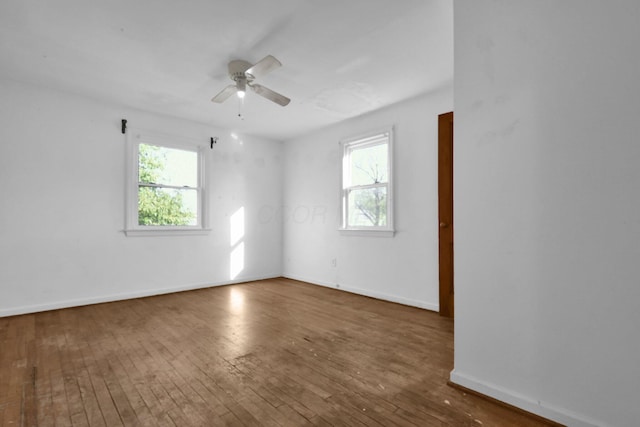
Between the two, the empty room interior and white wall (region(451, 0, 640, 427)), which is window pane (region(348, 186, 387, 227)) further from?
white wall (region(451, 0, 640, 427))

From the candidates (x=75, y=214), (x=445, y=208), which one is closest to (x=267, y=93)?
(x=445, y=208)

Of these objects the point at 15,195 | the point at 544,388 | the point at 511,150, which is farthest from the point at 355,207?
the point at 15,195

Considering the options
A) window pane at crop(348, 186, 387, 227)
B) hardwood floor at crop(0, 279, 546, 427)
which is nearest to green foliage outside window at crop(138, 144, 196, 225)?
hardwood floor at crop(0, 279, 546, 427)

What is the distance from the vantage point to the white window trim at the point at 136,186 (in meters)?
4.09

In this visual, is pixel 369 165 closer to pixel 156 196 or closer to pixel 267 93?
pixel 267 93

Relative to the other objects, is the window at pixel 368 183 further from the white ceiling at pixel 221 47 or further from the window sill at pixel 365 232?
the white ceiling at pixel 221 47

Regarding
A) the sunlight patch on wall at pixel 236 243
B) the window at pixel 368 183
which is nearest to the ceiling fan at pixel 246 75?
the window at pixel 368 183

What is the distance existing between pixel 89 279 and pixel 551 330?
460cm

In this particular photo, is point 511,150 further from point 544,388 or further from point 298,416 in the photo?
point 298,416

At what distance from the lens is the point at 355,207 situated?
462 cm

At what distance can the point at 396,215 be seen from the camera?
399 cm

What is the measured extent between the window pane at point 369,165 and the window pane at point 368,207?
14 cm

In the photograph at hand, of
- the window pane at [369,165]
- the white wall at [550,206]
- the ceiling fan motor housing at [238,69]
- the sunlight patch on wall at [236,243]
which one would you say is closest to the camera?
the white wall at [550,206]

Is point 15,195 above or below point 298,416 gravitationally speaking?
above
